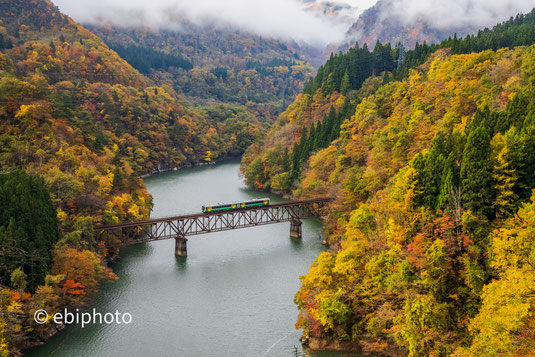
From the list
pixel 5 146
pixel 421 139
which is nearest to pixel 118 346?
pixel 5 146

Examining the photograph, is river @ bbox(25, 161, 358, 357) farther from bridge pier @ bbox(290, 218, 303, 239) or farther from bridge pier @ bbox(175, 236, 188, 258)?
bridge pier @ bbox(290, 218, 303, 239)

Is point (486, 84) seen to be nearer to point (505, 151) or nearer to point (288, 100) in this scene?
point (505, 151)

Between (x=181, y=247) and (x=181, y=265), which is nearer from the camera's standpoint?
(x=181, y=265)

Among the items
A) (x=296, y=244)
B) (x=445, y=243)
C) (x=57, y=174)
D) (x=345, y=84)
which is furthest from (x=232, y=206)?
(x=345, y=84)

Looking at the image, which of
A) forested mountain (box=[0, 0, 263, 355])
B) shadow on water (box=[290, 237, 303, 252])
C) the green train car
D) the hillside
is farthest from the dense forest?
the hillside

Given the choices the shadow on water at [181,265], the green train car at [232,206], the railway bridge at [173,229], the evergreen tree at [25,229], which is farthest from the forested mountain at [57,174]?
the green train car at [232,206]

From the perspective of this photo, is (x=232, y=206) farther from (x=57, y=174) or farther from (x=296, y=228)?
(x=57, y=174)

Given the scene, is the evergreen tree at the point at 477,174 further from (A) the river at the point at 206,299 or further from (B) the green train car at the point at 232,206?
(B) the green train car at the point at 232,206
